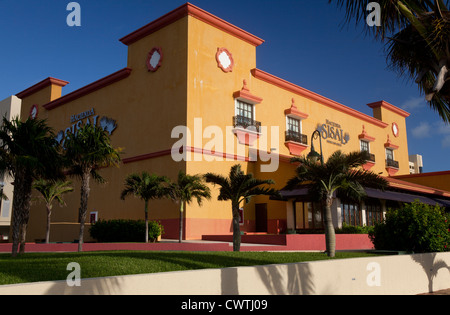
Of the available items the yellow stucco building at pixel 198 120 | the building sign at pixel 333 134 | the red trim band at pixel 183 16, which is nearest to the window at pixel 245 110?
the yellow stucco building at pixel 198 120

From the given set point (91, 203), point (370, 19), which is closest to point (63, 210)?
point (91, 203)

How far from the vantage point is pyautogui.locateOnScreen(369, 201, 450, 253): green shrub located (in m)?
16.2

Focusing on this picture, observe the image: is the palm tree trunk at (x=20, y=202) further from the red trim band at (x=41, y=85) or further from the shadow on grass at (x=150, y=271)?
the red trim band at (x=41, y=85)

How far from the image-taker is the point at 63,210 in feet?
113

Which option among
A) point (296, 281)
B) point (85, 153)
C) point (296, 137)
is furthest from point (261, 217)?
point (296, 281)

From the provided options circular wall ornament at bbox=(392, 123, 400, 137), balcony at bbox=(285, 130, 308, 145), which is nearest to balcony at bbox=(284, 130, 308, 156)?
balcony at bbox=(285, 130, 308, 145)

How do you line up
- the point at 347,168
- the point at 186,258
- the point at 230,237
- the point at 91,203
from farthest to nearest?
the point at 91,203 < the point at 230,237 < the point at 347,168 < the point at 186,258

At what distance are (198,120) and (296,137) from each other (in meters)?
9.70

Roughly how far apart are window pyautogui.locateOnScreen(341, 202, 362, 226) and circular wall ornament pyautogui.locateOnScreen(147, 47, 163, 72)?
1572 centimetres

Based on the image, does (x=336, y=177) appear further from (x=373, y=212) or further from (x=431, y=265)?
(x=373, y=212)

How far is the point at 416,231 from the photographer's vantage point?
1650 centimetres

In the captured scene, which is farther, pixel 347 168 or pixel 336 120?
pixel 336 120
